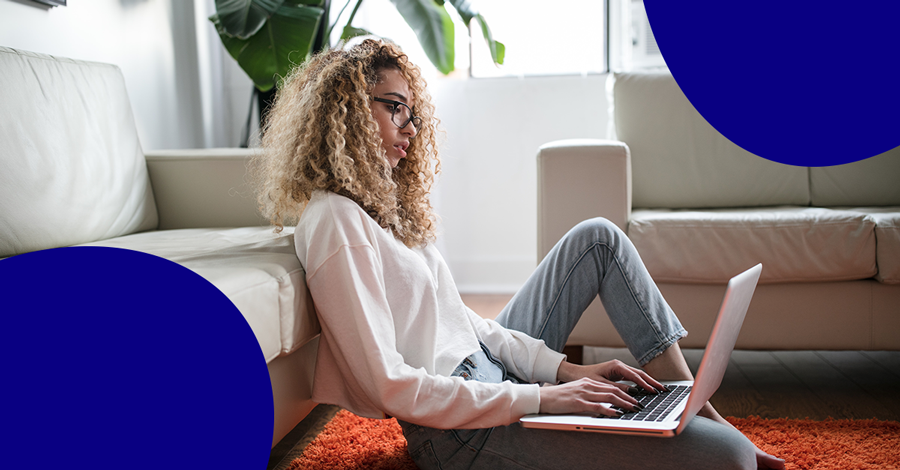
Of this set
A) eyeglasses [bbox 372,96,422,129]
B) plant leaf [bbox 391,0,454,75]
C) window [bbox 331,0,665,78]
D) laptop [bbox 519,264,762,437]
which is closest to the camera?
laptop [bbox 519,264,762,437]

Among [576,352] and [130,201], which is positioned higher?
[130,201]

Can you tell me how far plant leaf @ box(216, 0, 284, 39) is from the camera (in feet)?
7.24

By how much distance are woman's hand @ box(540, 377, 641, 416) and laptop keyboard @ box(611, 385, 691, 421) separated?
0.02 metres

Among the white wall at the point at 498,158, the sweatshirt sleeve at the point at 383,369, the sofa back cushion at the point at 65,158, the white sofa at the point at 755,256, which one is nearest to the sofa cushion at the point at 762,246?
the white sofa at the point at 755,256

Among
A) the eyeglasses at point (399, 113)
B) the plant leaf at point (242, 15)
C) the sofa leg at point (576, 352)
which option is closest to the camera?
the eyeglasses at point (399, 113)

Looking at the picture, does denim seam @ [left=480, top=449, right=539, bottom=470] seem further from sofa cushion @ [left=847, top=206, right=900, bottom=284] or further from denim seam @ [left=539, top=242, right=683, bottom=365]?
sofa cushion @ [left=847, top=206, right=900, bottom=284]

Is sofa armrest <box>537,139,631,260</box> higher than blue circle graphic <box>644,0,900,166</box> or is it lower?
lower

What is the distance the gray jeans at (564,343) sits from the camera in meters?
0.85

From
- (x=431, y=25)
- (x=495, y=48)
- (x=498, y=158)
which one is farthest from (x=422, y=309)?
(x=498, y=158)

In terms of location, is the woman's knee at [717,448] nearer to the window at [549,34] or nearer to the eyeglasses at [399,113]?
the eyeglasses at [399,113]

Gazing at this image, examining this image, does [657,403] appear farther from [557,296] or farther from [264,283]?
[264,283]

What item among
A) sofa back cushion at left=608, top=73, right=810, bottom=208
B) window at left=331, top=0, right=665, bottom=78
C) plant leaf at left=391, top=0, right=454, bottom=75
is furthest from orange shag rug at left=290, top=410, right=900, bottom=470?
window at left=331, top=0, right=665, bottom=78

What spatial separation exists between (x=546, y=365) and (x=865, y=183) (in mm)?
1489

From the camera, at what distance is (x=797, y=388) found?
167 cm
